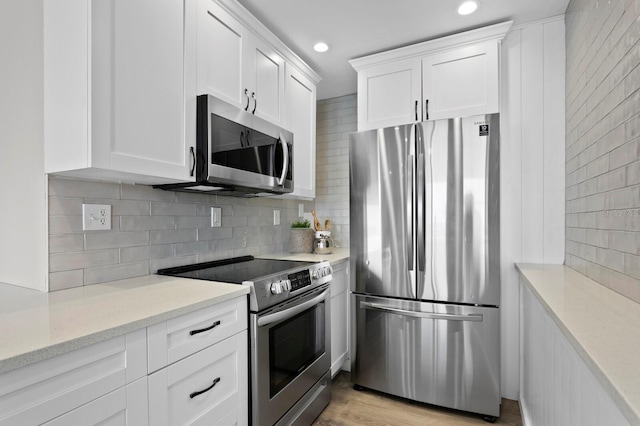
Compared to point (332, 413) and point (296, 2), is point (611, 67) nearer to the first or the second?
point (296, 2)

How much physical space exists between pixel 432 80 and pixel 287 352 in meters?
1.99

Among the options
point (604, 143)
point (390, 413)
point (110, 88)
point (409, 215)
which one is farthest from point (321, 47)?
point (390, 413)

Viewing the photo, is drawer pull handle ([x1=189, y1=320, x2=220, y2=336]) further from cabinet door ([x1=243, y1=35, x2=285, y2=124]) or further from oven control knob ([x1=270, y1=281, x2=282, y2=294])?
cabinet door ([x1=243, y1=35, x2=285, y2=124])

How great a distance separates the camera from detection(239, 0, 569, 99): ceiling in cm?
198

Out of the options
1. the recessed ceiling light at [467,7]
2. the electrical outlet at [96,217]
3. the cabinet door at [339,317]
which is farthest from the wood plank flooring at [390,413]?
the recessed ceiling light at [467,7]

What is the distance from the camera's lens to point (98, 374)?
94 centimetres

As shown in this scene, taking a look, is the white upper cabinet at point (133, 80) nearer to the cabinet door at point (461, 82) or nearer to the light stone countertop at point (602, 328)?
the cabinet door at point (461, 82)

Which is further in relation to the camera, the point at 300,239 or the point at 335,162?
the point at 335,162

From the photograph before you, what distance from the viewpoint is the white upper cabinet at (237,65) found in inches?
67.7

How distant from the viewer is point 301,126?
2613 millimetres

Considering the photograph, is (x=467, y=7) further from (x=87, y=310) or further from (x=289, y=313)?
(x=87, y=310)

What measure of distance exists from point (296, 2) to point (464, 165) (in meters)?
1.41

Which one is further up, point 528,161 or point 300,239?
point 528,161

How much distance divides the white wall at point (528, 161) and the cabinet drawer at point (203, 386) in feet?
5.98
